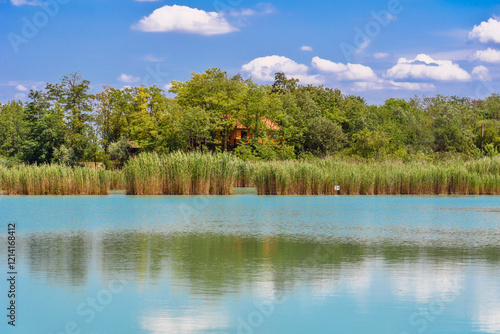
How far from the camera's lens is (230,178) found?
99.6 feet

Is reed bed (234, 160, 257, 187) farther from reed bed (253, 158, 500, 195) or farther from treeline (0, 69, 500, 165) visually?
treeline (0, 69, 500, 165)

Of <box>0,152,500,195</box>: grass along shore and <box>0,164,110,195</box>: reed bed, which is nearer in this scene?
<box>0,152,500,195</box>: grass along shore

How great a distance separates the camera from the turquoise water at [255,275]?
21.8 ft

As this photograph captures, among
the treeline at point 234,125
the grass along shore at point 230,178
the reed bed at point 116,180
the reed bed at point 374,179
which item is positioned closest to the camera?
the grass along shore at point 230,178

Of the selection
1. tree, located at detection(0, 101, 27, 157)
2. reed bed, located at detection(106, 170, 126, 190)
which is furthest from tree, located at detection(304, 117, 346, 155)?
tree, located at detection(0, 101, 27, 157)

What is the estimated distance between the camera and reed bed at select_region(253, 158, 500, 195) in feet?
101

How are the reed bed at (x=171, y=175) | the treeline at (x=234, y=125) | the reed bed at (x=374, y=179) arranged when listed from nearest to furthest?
the reed bed at (x=171, y=175)
the reed bed at (x=374, y=179)
the treeline at (x=234, y=125)

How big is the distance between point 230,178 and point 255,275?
21.4 meters

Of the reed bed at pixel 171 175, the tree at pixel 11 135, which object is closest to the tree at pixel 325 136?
the reed bed at pixel 171 175

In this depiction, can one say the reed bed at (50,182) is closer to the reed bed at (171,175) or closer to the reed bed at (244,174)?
the reed bed at (171,175)

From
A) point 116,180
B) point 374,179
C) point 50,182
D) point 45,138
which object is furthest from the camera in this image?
point 45,138

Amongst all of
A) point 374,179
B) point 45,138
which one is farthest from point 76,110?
point 374,179

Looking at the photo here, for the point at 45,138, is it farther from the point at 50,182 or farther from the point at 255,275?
the point at 255,275

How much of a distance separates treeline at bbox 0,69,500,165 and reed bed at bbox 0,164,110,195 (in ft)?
75.8
